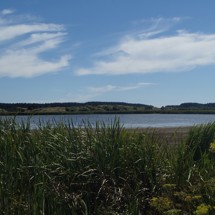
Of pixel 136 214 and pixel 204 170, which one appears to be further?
pixel 204 170

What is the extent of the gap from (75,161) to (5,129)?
2.03 metres

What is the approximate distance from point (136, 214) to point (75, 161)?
1709mm

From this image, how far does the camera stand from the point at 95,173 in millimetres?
8617

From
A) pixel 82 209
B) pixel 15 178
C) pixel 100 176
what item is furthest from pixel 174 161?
pixel 15 178

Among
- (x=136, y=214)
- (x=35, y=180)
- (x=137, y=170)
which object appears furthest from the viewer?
(x=137, y=170)

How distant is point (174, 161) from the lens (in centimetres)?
899

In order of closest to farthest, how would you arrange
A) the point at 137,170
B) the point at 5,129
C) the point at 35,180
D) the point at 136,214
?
the point at 136,214 → the point at 35,180 → the point at 137,170 → the point at 5,129

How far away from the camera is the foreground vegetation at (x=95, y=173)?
7711 mm

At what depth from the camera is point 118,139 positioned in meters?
9.25

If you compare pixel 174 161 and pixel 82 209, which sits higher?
pixel 174 161

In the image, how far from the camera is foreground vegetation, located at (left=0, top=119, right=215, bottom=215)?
304 inches

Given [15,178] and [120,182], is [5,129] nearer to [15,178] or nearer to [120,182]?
[15,178]

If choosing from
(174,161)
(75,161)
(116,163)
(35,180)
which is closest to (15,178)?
A: (35,180)

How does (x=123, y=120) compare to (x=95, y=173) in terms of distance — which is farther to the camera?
(x=123, y=120)
